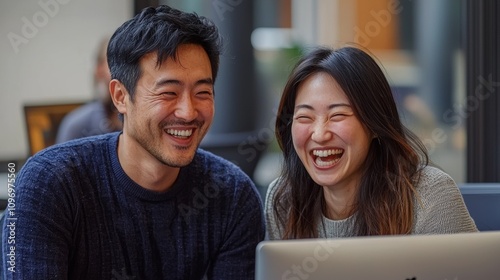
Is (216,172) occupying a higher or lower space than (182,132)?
lower

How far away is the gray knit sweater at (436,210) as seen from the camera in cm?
199

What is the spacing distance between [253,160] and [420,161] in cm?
224

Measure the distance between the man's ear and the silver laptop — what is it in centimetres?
82

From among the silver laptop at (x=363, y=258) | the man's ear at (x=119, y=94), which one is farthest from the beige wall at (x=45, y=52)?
the silver laptop at (x=363, y=258)

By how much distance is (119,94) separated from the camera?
6.75 feet

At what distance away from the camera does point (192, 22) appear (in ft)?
6.58

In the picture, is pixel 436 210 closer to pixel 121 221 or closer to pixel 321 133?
pixel 321 133

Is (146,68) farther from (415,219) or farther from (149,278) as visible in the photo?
(415,219)

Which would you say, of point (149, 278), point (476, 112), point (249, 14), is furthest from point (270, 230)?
point (249, 14)

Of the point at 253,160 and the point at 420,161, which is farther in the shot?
the point at 253,160

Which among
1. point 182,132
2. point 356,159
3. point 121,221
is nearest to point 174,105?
point 182,132

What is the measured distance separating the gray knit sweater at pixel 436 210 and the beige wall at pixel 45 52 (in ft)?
6.93

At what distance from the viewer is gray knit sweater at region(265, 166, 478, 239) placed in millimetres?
1993

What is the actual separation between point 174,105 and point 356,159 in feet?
1.64
